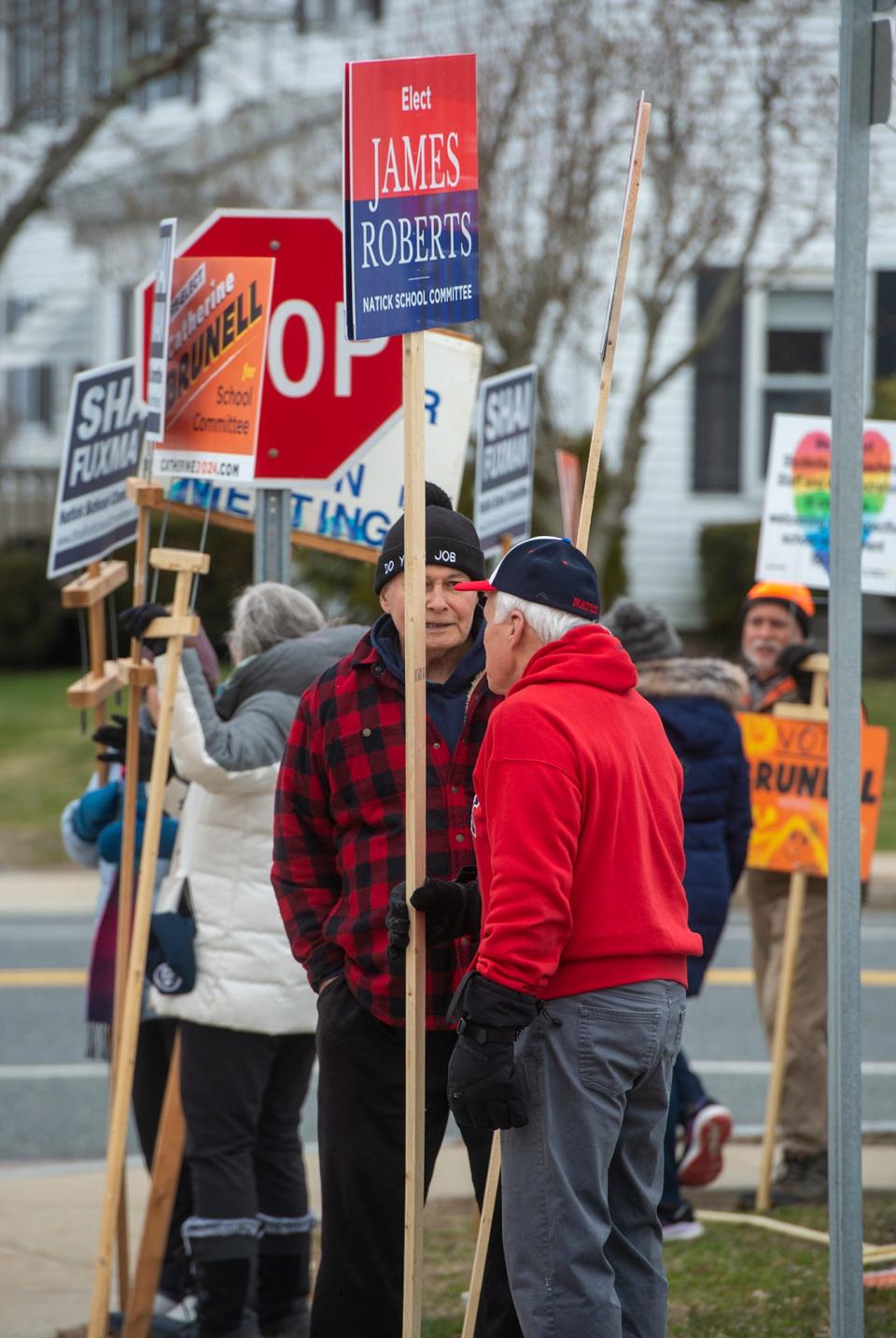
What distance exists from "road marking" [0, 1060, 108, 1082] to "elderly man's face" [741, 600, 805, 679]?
3.75 meters

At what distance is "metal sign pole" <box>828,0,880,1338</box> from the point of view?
382 cm

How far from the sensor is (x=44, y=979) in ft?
34.4

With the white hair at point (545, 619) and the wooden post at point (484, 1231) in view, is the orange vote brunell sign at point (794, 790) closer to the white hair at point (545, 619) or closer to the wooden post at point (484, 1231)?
the wooden post at point (484, 1231)

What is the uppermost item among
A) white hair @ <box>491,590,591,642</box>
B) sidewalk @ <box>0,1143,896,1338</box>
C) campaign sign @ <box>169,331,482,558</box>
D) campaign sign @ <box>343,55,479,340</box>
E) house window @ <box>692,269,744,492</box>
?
house window @ <box>692,269,744,492</box>

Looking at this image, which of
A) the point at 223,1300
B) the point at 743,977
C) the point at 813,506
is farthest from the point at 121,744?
the point at 743,977

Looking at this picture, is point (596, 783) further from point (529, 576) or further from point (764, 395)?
point (764, 395)

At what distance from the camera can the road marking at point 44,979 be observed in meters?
10.3

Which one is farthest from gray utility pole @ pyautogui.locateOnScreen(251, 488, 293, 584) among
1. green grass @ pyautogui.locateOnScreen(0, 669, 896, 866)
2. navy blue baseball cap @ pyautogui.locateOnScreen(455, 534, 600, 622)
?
green grass @ pyautogui.locateOnScreen(0, 669, 896, 866)

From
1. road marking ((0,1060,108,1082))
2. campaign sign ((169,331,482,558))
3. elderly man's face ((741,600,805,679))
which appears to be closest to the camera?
campaign sign ((169,331,482,558))

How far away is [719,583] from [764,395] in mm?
2404

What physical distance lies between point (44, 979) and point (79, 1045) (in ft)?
5.30

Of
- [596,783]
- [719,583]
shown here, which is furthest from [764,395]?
[596,783]

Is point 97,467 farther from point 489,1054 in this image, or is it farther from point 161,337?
point 489,1054

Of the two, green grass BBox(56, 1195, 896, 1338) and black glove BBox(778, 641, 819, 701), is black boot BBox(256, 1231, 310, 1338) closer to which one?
green grass BBox(56, 1195, 896, 1338)
